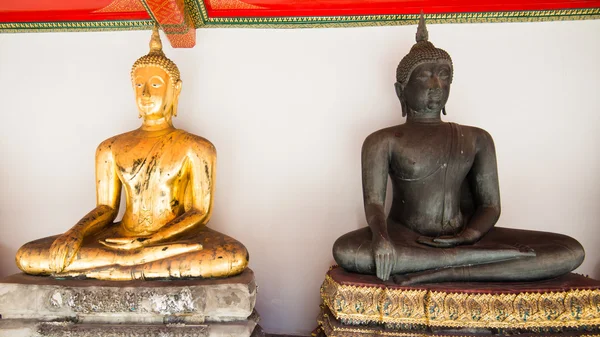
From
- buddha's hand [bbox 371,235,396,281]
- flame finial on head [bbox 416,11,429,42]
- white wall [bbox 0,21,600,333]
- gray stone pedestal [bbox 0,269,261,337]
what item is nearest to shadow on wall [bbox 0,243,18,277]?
white wall [bbox 0,21,600,333]

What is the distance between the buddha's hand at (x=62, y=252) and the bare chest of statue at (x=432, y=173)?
1827 millimetres

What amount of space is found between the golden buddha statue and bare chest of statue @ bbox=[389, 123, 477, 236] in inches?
41.0

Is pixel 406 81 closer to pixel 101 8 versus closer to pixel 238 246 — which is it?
pixel 238 246

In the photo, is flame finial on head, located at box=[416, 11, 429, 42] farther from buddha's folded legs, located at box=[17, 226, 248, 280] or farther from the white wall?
buddha's folded legs, located at box=[17, 226, 248, 280]

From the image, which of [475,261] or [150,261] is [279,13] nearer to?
[150,261]

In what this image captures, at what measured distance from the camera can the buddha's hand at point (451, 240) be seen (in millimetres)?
2305

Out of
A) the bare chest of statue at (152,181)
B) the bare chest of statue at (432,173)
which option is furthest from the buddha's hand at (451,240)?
the bare chest of statue at (152,181)

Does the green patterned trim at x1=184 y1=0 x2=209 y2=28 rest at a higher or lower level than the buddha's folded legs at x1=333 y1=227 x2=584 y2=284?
higher

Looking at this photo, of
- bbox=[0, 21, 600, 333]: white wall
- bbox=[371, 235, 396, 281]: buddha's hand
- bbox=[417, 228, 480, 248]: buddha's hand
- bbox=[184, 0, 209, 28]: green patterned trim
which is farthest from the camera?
bbox=[0, 21, 600, 333]: white wall

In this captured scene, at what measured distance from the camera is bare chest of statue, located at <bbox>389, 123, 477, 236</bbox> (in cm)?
256

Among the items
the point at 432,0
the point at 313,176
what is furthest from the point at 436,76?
the point at 313,176

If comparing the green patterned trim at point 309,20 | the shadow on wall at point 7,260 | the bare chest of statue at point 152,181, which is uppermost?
the green patterned trim at point 309,20

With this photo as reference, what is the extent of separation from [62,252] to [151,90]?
42.7 inches

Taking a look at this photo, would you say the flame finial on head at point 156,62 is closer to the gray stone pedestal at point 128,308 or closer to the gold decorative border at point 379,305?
the gray stone pedestal at point 128,308
